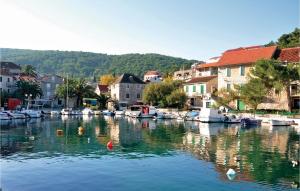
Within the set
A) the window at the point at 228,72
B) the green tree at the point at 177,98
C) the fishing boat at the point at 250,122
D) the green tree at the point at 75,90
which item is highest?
the window at the point at 228,72

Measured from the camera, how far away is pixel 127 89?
108m

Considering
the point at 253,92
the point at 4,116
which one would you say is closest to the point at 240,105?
the point at 253,92

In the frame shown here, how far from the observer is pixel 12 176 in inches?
842

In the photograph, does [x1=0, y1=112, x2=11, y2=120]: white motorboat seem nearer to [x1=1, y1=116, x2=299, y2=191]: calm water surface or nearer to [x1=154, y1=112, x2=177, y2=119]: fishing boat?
[x1=154, y1=112, x2=177, y2=119]: fishing boat

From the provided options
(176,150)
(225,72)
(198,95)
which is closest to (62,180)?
(176,150)

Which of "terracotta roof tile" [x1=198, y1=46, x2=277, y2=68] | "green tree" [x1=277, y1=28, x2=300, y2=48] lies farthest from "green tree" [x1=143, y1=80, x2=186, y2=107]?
"green tree" [x1=277, y1=28, x2=300, y2=48]

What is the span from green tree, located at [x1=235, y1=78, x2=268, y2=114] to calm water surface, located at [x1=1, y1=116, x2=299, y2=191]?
924 inches

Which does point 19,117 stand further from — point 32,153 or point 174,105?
point 32,153

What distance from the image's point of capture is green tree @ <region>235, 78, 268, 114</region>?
62.3m

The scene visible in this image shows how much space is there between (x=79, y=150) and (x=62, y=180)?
1036cm

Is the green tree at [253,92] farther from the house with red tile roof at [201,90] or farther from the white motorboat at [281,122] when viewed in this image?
the house with red tile roof at [201,90]

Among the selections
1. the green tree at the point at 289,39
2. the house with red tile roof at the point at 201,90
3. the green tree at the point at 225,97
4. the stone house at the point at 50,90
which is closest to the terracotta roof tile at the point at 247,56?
the house with red tile roof at the point at 201,90

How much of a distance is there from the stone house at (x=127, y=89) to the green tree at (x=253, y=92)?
4721 cm

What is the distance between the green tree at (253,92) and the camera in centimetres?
6228
